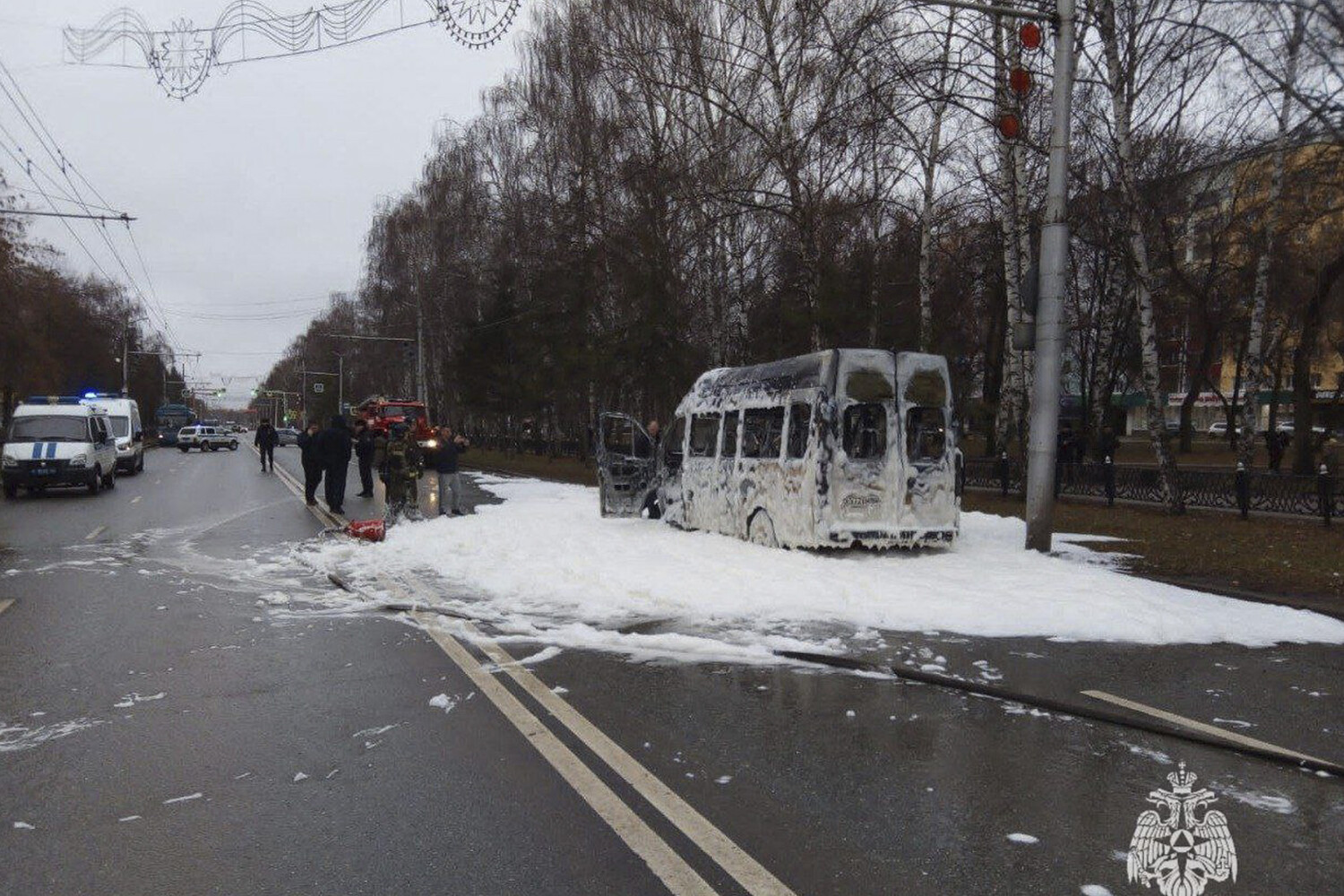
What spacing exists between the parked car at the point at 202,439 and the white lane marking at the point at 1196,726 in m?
63.8

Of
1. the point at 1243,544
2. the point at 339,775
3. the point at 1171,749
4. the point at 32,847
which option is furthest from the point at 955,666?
the point at 1243,544

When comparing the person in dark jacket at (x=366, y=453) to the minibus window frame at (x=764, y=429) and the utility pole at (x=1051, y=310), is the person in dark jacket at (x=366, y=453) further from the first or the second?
the utility pole at (x=1051, y=310)

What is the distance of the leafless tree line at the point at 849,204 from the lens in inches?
639

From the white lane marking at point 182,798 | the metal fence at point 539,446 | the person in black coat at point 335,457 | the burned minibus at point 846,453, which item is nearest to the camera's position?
the white lane marking at point 182,798

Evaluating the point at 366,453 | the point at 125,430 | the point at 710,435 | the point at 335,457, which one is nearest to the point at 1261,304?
the point at 710,435

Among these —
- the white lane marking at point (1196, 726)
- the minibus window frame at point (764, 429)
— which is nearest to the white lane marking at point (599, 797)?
the white lane marking at point (1196, 726)

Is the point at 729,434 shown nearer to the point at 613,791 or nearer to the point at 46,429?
the point at 613,791

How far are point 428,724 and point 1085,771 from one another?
350 centimetres

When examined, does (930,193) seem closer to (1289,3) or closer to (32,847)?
(1289,3)

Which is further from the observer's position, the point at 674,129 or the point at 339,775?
the point at 674,129

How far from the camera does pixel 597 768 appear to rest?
4809 mm

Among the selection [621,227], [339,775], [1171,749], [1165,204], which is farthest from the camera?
[621,227]

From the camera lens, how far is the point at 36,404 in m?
25.9

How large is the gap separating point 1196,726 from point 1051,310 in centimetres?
809
